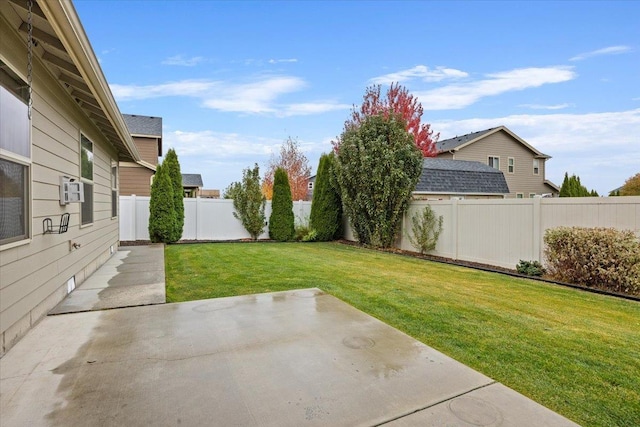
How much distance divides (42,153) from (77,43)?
133 cm

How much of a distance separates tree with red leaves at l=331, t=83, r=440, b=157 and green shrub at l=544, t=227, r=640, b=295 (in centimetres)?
1638

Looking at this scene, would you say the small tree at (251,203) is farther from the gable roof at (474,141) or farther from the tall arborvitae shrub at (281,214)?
the gable roof at (474,141)

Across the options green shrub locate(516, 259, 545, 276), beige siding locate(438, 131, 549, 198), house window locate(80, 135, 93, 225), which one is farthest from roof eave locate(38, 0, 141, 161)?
beige siding locate(438, 131, 549, 198)

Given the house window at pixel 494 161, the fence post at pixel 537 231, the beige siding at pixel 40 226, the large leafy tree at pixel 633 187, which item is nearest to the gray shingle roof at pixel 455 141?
the house window at pixel 494 161

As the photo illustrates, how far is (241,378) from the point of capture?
7.95ft

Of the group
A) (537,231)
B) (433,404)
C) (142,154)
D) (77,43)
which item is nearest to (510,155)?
(537,231)

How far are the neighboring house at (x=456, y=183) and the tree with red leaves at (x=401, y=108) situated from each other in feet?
19.7

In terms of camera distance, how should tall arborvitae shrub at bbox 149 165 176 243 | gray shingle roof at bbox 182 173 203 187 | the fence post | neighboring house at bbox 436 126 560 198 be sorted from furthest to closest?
gray shingle roof at bbox 182 173 203 187 → neighboring house at bbox 436 126 560 198 → tall arborvitae shrub at bbox 149 165 176 243 → the fence post

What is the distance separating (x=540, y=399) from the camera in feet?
7.21

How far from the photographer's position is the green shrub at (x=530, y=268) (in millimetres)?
6520

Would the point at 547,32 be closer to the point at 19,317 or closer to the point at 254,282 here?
the point at 254,282

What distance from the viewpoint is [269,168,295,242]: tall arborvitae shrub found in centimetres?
1304

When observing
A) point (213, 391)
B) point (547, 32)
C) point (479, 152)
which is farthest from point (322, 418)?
point (479, 152)

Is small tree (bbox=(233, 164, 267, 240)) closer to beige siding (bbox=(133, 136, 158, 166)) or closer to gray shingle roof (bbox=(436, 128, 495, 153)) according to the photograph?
beige siding (bbox=(133, 136, 158, 166))
